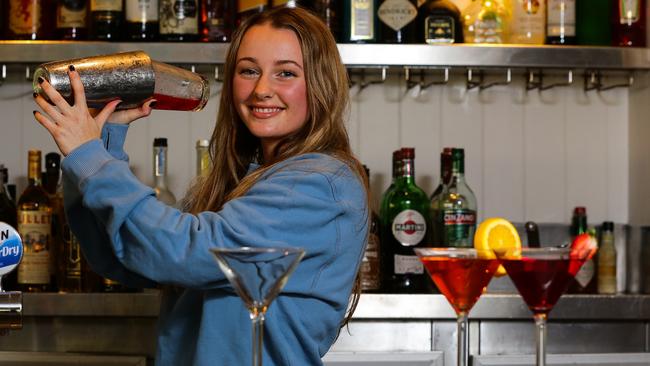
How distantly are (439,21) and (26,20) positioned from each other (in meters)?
0.85

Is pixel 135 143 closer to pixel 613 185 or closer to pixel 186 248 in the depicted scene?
pixel 613 185

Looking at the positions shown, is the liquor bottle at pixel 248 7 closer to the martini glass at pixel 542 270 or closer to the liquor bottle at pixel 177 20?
the liquor bottle at pixel 177 20

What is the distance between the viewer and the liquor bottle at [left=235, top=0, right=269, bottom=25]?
7.17ft

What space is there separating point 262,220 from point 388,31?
110 centimetres

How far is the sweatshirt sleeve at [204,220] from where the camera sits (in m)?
1.14

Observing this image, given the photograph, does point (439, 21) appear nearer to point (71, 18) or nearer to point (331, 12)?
point (331, 12)

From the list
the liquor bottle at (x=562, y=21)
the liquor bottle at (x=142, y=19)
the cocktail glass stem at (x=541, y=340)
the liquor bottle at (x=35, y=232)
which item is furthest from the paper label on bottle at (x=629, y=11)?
the cocktail glass stem at (x=541, y=340)

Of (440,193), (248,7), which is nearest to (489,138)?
(440,193)

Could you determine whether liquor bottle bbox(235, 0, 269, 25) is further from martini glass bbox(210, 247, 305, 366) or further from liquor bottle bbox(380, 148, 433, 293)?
martini glass bbox(210, 247, 305, 366)

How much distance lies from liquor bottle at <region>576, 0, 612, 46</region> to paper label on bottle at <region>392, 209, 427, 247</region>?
1.80 ft

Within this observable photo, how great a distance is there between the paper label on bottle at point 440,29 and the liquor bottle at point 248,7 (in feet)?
1.11

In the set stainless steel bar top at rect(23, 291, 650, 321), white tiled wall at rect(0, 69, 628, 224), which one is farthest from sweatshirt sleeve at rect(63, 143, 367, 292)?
white tiled wall at rect(0, 69, 628, 224)

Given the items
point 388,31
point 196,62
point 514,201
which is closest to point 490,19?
point 388,31

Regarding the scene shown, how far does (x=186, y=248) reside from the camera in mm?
1158
